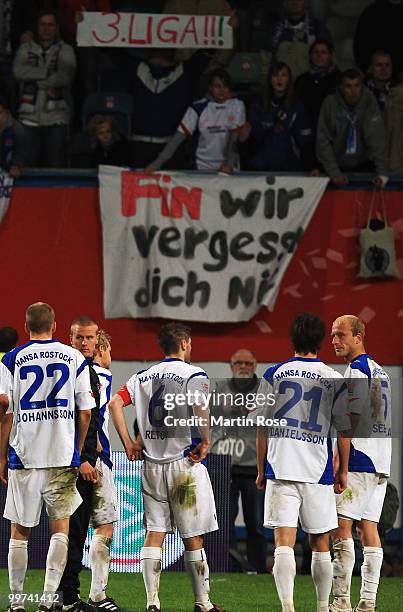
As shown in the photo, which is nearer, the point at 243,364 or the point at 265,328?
the point at 243,364

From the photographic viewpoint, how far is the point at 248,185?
1455 cm

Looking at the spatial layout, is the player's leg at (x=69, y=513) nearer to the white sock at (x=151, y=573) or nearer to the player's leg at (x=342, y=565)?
the white sock at (x=151, y=573)

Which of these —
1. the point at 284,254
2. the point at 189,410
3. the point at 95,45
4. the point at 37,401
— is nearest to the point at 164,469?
the point at 189,410

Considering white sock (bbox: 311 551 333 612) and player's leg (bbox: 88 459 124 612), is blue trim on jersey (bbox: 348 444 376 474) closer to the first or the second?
white sock (bbox: 311 551 333 612)

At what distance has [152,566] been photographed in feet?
29.6

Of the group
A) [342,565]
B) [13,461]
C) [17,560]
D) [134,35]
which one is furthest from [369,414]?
[134,35]

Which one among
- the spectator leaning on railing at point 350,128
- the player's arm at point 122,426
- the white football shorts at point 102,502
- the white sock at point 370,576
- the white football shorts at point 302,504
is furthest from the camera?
the spectator leaning on railing at point 350,128

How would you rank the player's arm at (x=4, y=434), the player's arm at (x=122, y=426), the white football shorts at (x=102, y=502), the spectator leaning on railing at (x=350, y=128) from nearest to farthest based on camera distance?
1. the player's arm at (x=4, y=434)
2. the player's arm at (x=122, y=426)
3. the white football shorts at (x=102, y=502)
4. the spectator leaning on railing at (x=350, y=128)

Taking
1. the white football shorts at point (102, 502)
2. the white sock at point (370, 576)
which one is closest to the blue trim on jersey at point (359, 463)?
Answer: the white sock at point (370, 576)

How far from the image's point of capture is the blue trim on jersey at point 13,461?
8688 mm

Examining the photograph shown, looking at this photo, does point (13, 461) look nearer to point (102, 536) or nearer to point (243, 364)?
point (102, 536)

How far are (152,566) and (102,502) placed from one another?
63 cm

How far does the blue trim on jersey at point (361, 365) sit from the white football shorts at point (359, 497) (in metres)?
0.69

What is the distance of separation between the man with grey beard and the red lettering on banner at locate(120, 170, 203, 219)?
6.61 ft
